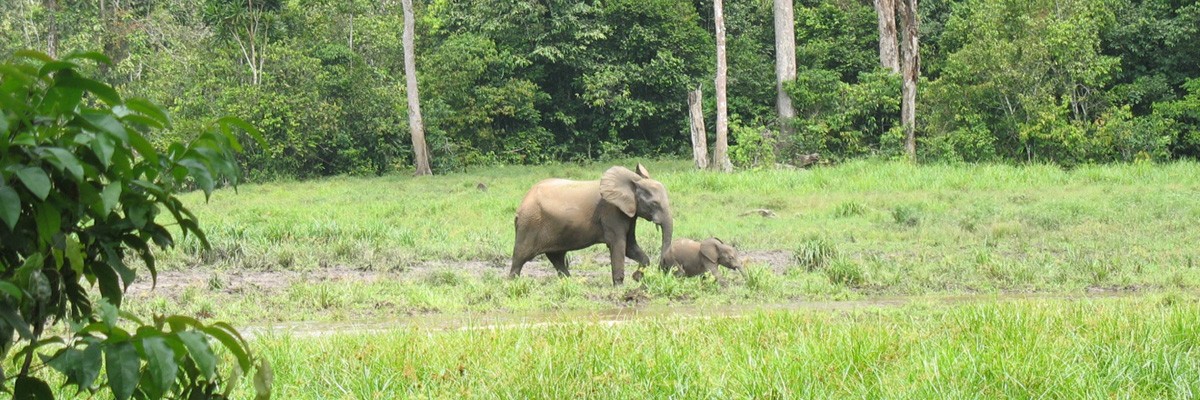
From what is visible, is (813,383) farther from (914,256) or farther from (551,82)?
A: (551,82)

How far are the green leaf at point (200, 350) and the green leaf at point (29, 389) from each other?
13.5 inches

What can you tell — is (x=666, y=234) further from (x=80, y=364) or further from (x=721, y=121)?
(x=721, y=121)

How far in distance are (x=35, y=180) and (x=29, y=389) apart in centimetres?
51

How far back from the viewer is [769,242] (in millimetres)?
17062

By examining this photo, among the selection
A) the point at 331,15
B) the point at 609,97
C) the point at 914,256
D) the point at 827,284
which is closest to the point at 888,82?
the point at 609,97

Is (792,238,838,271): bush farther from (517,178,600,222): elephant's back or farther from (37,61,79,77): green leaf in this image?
(37,61,79,77): green leaf

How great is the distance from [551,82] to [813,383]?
33.3m

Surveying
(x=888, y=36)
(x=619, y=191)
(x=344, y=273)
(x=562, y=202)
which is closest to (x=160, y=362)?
(x=619, y=191)

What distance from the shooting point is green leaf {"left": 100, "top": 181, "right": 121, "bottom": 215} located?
2529mm

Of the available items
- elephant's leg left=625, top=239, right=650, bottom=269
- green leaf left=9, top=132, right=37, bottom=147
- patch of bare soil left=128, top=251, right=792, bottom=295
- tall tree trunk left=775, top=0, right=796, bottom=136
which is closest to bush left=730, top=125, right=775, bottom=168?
tall tree trunk left=775, top=0, right=796, bottom=136

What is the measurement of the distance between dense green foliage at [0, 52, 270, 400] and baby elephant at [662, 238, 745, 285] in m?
10.7

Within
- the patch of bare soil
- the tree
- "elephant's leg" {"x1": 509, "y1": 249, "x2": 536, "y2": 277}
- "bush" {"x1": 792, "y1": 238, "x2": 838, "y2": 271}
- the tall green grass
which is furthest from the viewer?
the tree

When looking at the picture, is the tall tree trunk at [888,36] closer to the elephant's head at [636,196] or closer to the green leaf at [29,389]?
the elephant's head at [636,196]

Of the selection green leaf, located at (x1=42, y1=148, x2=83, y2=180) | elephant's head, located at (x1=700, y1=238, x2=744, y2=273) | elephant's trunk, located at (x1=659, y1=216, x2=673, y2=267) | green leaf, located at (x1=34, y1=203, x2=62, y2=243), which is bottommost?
elephant's head, located at (x1=700, y1=238, x2=744, y2=273)
